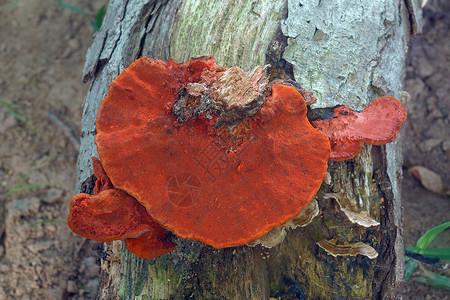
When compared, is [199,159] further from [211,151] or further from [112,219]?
[112,219]

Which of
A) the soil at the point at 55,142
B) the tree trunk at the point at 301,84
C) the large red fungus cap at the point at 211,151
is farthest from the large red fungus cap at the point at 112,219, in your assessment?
the soil at the point at 55,142

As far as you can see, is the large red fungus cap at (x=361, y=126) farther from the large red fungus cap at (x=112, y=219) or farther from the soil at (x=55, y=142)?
the large red fungus cap at (x=112, y=219)

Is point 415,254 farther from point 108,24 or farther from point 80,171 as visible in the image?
point 108,24

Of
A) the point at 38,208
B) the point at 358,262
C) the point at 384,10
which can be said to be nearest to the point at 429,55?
the point at 384,10

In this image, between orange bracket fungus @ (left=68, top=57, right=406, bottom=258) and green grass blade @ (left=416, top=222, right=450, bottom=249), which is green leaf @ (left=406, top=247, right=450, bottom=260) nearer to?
green grass blade @ (left=416, top=222, right=450, bottom=249)

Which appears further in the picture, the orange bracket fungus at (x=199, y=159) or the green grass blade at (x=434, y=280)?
the green grass blade at (x=434, y=280)

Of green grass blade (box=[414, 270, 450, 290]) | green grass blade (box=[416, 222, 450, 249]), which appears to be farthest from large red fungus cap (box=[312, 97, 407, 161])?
green grass blade (box=[414, 270, 450, 290])
